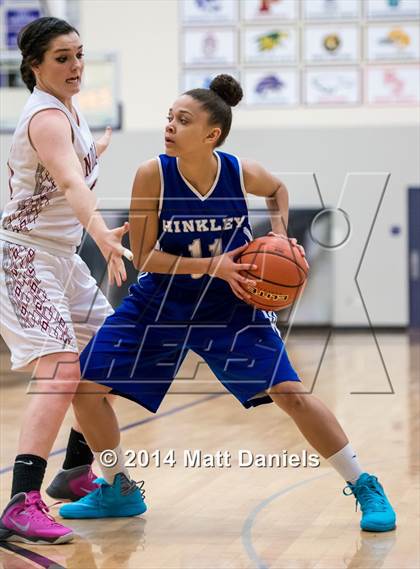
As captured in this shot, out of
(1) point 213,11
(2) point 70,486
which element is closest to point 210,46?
(1) point 213,11

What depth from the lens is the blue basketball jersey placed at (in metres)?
3.68

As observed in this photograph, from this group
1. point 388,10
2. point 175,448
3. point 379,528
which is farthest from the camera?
point 388,10

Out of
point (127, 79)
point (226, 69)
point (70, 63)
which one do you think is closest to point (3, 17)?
point (127, 79)

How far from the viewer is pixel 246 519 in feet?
12.6

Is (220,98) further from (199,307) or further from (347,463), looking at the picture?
(347,463)

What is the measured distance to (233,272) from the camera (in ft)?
11.5

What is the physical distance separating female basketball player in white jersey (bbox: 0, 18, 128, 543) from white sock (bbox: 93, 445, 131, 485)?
34cm

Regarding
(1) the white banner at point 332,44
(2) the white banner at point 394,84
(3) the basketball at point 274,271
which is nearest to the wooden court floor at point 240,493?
(3) the basketball at point 274,271

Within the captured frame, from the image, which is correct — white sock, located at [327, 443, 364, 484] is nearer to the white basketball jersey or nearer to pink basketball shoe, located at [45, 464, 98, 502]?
pink basketball shoe, located at [45, 464, 98, 502]

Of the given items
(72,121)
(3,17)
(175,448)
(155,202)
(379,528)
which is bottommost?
(175,448)

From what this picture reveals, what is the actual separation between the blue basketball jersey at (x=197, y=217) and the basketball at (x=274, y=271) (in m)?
0.15

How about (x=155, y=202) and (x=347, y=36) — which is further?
(x=347, y=36)

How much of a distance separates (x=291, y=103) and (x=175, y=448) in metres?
9.87

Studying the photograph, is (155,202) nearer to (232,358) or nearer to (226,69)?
(232,358)
